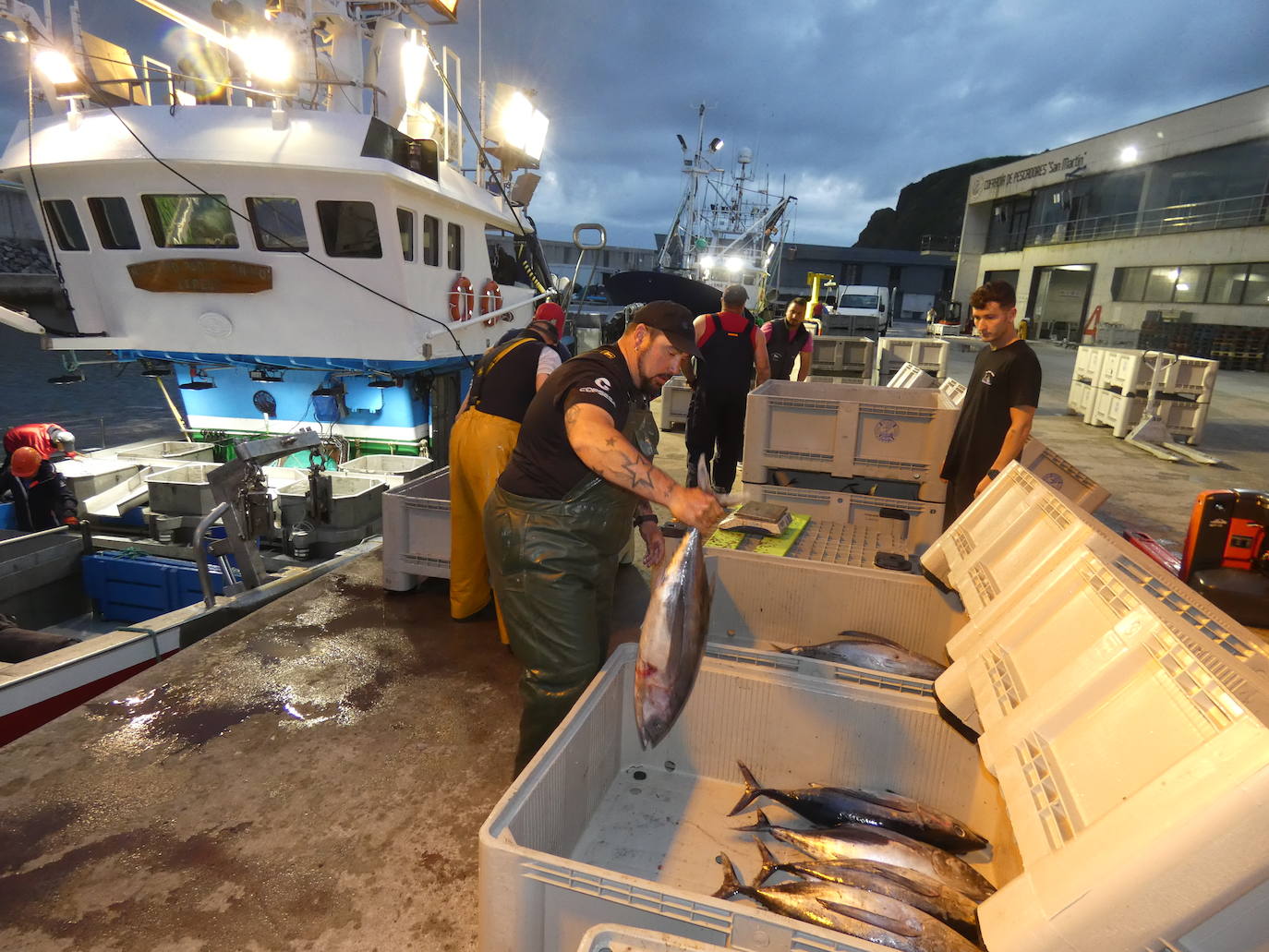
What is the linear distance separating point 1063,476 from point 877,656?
7.95 ft

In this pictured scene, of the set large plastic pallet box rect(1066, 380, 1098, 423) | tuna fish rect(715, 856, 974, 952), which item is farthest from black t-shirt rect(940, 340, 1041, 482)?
large plastic pallet box rect(1066, 380, 1098, 423)

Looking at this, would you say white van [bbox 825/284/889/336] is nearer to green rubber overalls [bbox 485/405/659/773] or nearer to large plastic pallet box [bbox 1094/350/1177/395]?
large plastic pallet box [bbox 1094/350/1177/395]

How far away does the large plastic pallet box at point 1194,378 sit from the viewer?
401 inches

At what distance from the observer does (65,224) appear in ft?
28.2

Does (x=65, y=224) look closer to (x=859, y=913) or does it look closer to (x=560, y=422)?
(x=560, y=422)

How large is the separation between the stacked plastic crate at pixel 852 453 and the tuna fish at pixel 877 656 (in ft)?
6.52

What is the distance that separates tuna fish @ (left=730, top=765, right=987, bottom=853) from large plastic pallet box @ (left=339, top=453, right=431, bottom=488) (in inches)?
292

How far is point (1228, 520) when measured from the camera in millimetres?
3400

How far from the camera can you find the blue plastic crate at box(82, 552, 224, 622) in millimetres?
6641

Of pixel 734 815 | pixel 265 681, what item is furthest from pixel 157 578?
pixel 734 815

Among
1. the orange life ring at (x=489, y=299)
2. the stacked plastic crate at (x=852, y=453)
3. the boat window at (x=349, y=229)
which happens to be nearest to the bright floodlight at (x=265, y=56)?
the boat window at (x=349, y=229)

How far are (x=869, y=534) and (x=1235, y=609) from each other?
1969 millimetres

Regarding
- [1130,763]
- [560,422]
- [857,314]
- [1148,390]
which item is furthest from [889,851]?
[857,314]

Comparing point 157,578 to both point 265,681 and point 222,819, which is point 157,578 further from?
point 222,819
